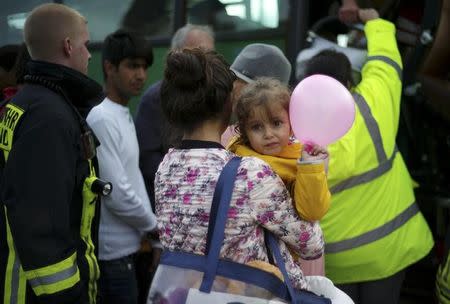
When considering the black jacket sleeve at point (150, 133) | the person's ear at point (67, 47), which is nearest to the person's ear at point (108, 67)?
the black jacket sleeve at point (150, 133)

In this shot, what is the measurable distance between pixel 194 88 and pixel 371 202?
4.63 feet

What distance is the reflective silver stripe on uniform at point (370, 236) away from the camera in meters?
3.14

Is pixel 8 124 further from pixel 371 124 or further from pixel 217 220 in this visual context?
pixel 371 124

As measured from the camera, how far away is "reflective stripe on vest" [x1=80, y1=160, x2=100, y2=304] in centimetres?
250

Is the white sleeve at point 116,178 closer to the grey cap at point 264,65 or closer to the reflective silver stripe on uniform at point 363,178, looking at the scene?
the grey cap at point 264,65

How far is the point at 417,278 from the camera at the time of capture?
4.44 meters

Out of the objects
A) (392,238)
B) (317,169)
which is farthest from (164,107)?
(392,238)

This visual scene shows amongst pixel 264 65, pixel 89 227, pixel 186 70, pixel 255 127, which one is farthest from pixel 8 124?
pixel 264 65

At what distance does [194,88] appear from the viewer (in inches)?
80.3

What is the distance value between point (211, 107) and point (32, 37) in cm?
85

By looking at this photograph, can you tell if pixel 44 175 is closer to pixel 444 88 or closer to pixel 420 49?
pixel 444 88

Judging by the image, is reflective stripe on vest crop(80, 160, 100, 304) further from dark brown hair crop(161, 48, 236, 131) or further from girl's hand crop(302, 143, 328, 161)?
girl's hand crop(302, 143, 328, 161)

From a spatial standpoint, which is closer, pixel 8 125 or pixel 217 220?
pixel 217 220

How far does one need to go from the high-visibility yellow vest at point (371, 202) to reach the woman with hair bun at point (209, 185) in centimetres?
105
